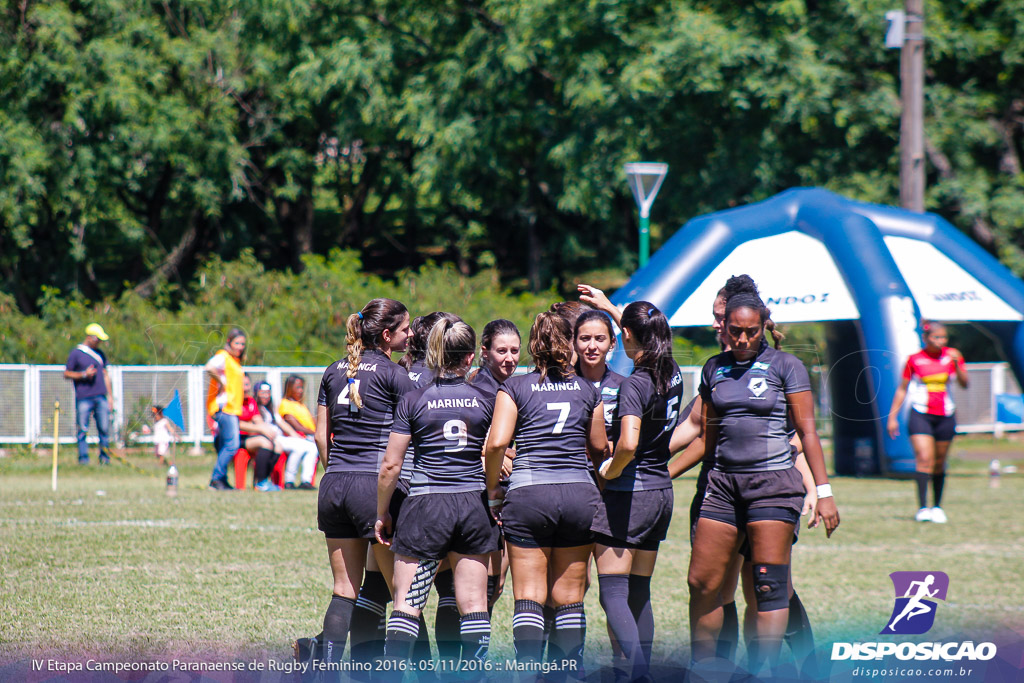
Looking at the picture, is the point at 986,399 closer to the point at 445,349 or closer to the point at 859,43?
the point at 859,43

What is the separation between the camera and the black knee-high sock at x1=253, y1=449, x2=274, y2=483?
1353 centimetres

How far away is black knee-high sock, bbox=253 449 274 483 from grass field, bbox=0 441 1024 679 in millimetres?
511

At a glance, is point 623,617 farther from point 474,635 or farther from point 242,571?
point 242,571

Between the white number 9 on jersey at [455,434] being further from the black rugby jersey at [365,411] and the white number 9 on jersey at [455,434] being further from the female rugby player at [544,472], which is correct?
the black rugby jersey at [365,411]

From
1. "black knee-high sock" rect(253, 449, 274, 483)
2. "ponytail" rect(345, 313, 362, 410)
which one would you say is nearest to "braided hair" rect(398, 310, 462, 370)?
"ponytail" rect(345, 313, 362, 410)

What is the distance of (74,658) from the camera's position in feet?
18.3

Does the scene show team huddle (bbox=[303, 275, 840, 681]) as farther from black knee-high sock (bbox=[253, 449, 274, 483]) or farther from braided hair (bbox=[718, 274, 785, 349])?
black knee-high sock (bbox=[253, 449, 274, 483])

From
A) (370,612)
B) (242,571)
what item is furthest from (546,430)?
(242,571)

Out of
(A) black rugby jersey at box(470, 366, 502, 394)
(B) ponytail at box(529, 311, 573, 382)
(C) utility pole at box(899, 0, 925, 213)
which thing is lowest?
(A) black rugby jersey at box(470, 366, 502, 394)

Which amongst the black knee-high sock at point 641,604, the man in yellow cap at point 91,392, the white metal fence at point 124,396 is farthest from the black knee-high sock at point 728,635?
the man in yellow cap at point 91,392

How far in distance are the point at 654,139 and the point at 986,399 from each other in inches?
339

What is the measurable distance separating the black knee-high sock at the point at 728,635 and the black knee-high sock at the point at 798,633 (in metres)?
0.28

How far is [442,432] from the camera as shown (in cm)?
513

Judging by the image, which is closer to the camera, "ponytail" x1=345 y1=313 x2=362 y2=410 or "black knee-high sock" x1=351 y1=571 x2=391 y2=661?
"ponytail" x1=345 y1=313 x2=362 y2=410
